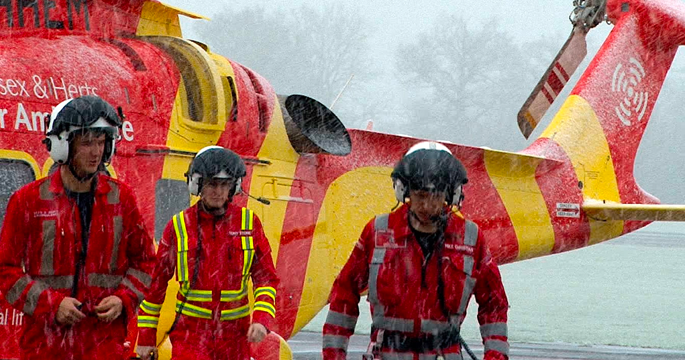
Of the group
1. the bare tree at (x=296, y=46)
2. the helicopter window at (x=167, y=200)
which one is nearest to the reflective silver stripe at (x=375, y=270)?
the helicopter window at (x=167, y=200)

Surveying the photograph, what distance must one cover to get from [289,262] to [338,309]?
2198 millimetres

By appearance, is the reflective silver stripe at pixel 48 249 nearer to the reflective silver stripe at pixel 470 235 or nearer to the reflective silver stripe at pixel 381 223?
the reflective silver stripe at pixel 381 223

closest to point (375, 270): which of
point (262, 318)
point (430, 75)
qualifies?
point (262, 318)

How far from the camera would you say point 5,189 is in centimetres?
384

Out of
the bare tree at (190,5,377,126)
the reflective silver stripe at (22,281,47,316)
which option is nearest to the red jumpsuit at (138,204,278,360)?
the reflective silver stripe at (22,281,47,316)

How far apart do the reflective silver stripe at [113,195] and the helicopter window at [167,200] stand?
4.21 ft

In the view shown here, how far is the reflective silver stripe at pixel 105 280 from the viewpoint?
3106 millimetres

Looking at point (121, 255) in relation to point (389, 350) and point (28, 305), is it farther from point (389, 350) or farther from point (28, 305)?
point (389, 350)

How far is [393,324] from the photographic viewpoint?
2.88 m

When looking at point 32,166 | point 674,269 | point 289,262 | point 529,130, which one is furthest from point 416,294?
point 674,269

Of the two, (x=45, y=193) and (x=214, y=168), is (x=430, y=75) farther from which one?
(x=45, y=193)

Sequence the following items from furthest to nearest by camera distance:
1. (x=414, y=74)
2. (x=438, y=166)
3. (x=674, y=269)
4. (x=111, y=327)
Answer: (x=414, y=74)
(x=674, y=269)
(x=111, y=327)
(x=438, y=166)

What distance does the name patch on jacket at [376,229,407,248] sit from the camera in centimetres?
287

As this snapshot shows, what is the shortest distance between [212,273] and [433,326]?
38.8 inches
